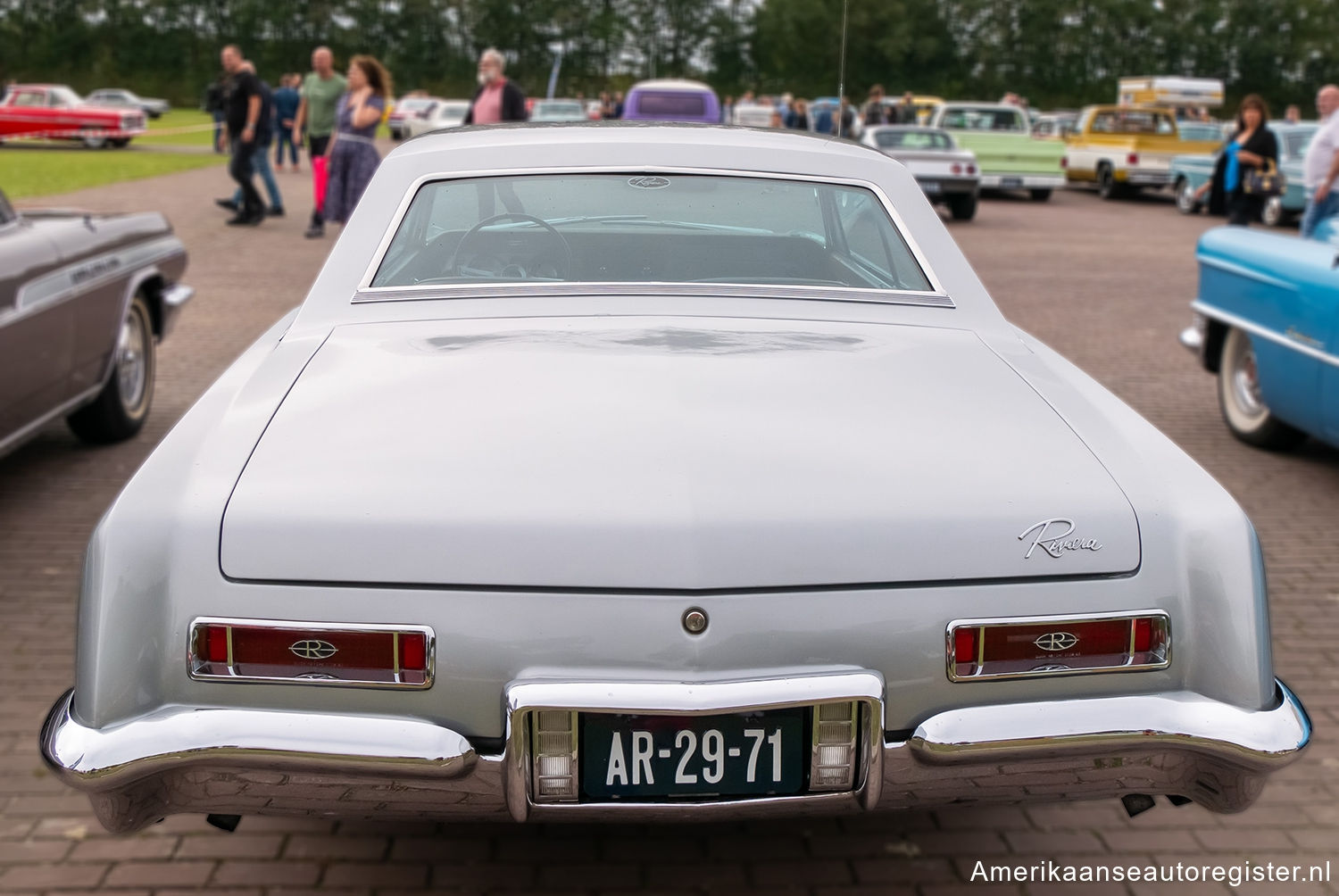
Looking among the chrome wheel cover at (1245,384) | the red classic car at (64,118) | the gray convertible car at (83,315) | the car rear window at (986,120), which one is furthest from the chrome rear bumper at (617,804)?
the red classic car at (64,118)

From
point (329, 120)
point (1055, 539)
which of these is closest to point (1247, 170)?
point (329, 120)

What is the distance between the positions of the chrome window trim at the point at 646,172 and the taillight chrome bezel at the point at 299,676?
1217 millimetres

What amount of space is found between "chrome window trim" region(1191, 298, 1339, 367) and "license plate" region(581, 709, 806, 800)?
4.10 meters

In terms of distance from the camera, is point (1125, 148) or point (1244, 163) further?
point (1125, 148)

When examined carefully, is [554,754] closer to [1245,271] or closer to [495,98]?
[1245,271]

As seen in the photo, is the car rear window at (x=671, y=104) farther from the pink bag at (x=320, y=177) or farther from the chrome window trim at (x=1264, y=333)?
the chrome window trim at (x=1264, y=333)

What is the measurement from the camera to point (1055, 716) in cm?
212

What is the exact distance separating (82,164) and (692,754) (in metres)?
25.4

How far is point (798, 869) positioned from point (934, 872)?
284mm

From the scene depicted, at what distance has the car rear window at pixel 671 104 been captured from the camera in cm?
2098

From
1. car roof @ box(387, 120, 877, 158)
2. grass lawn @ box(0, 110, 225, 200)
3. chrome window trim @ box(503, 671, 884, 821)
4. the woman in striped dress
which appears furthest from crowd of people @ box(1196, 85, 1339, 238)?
grass lawn @ box(0, 110, 225, 200)

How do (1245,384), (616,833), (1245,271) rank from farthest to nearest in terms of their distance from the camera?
(1245,384) → (1245,271) → (616,833)

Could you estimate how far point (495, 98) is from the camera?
11.8 meters

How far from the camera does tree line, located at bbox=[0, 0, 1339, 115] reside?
68.2 m
